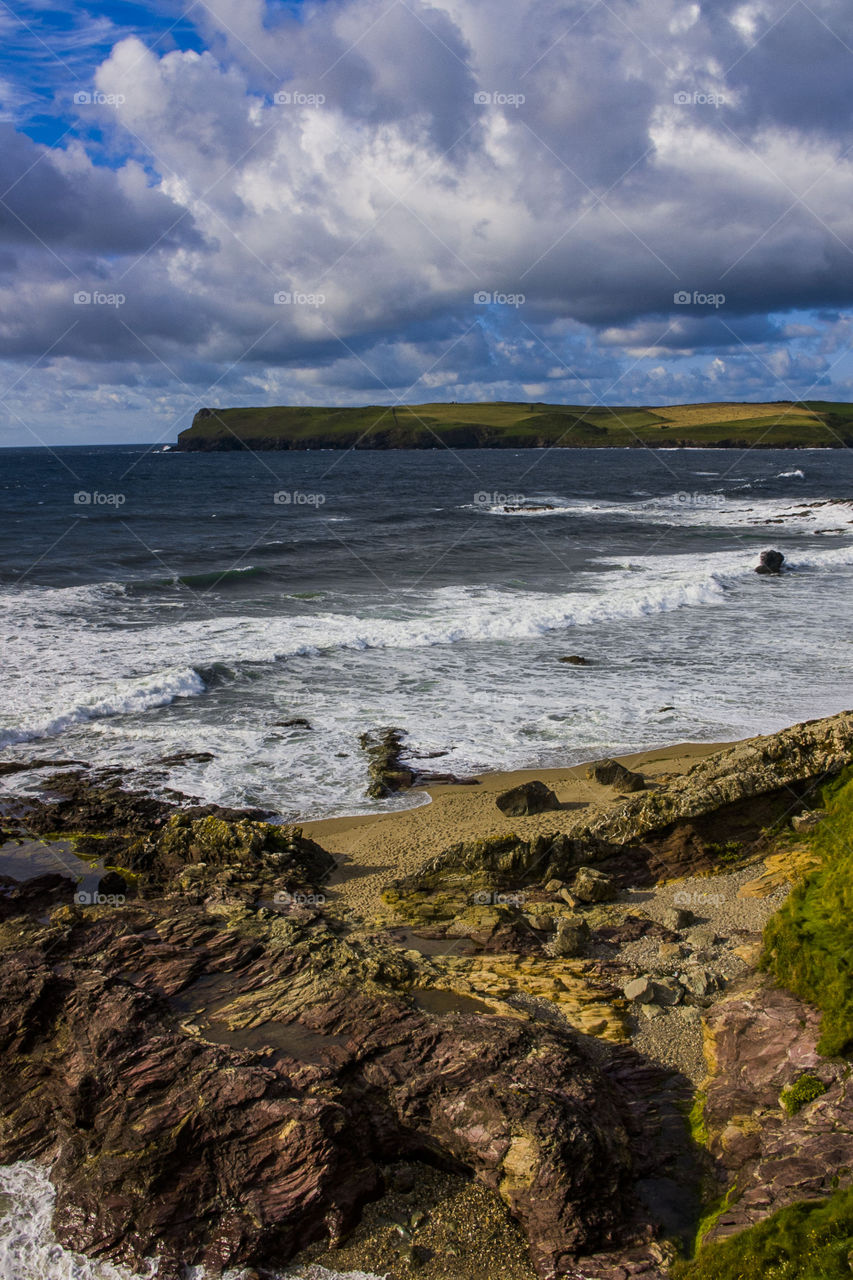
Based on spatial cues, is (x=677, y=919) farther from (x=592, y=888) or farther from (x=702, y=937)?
(x=592, y=888)

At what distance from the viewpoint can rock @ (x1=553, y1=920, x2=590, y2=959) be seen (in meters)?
9.05

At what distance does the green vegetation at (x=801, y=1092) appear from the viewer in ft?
19.8

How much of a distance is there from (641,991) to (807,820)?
14.8ft

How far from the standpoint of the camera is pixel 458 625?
26625mm

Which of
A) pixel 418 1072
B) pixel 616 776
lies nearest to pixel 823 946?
pixel 418 1072

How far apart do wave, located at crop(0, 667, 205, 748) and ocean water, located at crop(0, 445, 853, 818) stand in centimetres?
5

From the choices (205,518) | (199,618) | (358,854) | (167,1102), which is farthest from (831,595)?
(205,518)

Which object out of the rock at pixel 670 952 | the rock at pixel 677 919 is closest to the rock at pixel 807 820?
the rock at pixel 677 919

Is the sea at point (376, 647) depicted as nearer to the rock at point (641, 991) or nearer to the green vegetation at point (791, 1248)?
the green vegetation at point (791, 1248)

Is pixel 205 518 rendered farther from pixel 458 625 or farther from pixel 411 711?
pixel 411 711

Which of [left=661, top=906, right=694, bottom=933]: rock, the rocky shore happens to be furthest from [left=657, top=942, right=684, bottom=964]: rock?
[left=661, top=906, right=694, bottom=933]: rock

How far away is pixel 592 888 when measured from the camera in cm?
1038

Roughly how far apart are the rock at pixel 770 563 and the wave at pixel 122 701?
1060 inches

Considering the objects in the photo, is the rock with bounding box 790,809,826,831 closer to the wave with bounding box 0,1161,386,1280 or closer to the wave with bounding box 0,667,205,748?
the wave with bounding box 0,1161,386,1280
